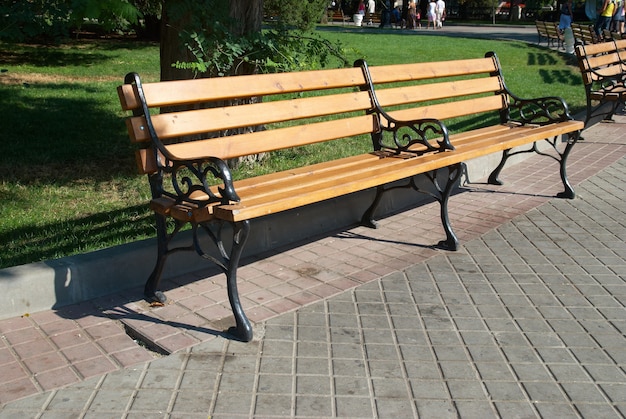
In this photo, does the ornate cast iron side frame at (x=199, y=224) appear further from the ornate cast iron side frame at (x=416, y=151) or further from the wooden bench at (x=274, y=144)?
the ornate cast iron side frame at (x=416, y=151)

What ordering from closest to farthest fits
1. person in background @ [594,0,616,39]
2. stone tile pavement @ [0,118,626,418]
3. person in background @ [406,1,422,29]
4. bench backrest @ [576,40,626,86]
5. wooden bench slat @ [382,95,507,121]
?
stone tile pavement @ [0,118,626,418], wooden bench slat @ [382,95,507,121], bench backrest @ [576,40,626,86], person in background @ [594,0,616,39], person in background @ [406,1,422,29]

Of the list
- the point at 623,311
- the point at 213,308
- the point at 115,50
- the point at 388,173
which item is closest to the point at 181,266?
the point at 213,308

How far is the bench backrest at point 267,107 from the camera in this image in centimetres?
410

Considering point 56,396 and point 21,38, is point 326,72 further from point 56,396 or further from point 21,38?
point 56,396

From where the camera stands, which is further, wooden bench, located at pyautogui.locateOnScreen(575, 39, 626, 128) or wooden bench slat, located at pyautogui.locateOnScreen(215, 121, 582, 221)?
wooden bench, located at pyautogui.locateOnScreen(575, 39, 626, 128)

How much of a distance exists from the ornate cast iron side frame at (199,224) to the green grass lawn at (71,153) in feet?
2.53

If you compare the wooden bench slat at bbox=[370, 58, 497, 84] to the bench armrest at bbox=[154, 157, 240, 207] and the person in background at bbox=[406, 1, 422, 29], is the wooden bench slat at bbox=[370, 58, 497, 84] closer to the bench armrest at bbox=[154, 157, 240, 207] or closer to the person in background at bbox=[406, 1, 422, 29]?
the bench armrest at bbox=[154, 157, 240, 207]

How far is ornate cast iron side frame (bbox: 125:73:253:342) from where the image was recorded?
378cm

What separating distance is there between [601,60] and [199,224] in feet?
23.4

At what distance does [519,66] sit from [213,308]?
1620 cm

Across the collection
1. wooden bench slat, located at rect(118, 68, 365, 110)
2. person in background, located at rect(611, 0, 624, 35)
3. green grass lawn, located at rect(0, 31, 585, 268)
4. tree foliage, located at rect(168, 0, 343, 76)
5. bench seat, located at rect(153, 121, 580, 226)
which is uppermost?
person in background, located at rect(611, 0, 624, 35)

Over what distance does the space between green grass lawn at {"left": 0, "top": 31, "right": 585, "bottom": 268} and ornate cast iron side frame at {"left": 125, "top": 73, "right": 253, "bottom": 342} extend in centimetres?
77

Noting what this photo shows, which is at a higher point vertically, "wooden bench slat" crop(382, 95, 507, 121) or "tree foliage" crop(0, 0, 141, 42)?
"tree foliage" crop(0, 0, 141, 42)

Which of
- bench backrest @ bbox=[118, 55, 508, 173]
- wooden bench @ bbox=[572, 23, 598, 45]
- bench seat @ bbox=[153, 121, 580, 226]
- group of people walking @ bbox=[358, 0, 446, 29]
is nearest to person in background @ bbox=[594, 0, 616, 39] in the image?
wooden bench @ bbox=[572, 23, 598, 45]
